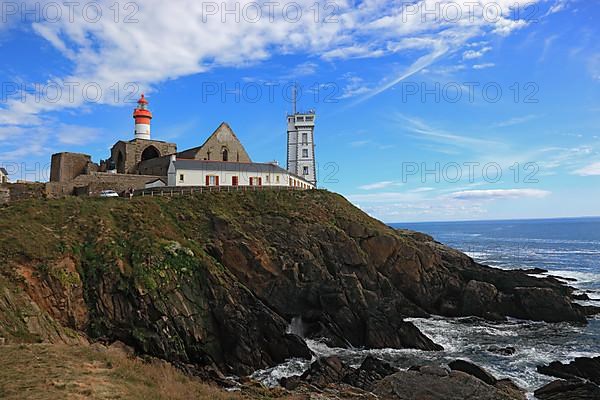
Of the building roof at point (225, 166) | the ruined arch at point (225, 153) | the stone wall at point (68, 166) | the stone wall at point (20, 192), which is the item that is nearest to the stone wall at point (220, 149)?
the ruined arch at point (225, 153)

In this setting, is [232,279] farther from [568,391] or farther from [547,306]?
[547,306]

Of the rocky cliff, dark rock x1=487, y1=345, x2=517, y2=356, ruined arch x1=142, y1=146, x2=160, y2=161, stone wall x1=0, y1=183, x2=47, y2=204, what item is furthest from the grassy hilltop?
ruined arch x1=142, y1=146, x2=160, y2=161

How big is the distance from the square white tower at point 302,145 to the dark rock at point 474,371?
39153 millimetres

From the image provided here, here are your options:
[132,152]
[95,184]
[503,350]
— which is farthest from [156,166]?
[503,350]

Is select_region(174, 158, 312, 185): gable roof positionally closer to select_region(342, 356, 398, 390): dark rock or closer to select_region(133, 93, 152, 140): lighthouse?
select_region(133, 93, 152, 140): lighthouse

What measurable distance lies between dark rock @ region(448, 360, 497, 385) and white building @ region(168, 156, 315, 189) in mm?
26403

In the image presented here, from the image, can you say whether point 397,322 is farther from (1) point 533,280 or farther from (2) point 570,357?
(1) point 533,280

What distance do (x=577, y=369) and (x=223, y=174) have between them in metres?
33.4

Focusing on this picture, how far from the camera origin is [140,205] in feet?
109

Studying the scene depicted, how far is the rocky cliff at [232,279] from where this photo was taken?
2292 cm

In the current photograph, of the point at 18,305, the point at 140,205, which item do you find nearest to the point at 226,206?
the point at 140,205

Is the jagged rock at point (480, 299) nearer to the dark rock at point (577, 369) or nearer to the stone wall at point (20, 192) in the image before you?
the dark rock at point (577, 369)

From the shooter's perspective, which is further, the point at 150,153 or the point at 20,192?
the point at 150,153

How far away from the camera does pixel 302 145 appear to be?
199 feet
